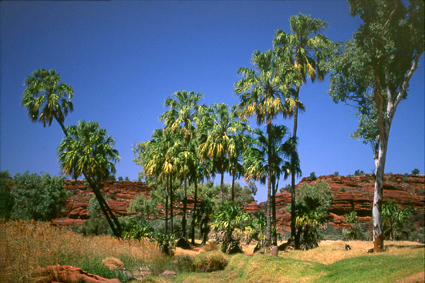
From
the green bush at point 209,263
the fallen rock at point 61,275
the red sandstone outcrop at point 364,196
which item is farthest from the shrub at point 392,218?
the fallen rock at point 61,275

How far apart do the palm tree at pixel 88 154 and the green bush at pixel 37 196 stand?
54.5ft

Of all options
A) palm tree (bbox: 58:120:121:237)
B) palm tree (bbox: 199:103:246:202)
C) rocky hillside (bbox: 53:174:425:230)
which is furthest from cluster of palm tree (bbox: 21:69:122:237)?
rocky hillside (bbox: 53:174:425:230)

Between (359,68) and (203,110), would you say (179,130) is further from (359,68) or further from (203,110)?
(359,68)

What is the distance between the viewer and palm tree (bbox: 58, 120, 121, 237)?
24.8m

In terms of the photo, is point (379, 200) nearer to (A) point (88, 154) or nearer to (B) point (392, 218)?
(B) point (392, 218)

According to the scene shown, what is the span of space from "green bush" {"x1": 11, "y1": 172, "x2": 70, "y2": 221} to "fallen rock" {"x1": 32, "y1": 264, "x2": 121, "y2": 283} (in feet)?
105

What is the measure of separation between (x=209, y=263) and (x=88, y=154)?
1437cm

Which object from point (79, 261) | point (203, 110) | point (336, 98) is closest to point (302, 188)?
point (203, 110)

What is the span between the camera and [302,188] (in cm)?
→ 4912

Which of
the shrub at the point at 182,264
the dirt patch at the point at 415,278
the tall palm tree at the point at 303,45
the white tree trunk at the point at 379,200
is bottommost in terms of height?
the shrub at the point at 182,264

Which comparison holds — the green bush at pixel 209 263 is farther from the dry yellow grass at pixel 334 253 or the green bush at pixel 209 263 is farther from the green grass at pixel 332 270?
the dry yellow grass at pixel 334 253

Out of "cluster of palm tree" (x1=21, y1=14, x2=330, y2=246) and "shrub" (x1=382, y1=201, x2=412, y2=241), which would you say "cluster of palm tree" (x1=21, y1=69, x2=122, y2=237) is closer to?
"cluster of palm tree" (x1=21, y1=14, x2=330, y2=246)

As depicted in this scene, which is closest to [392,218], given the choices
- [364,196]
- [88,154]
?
[88,154]

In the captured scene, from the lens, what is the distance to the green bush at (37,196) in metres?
38.9
